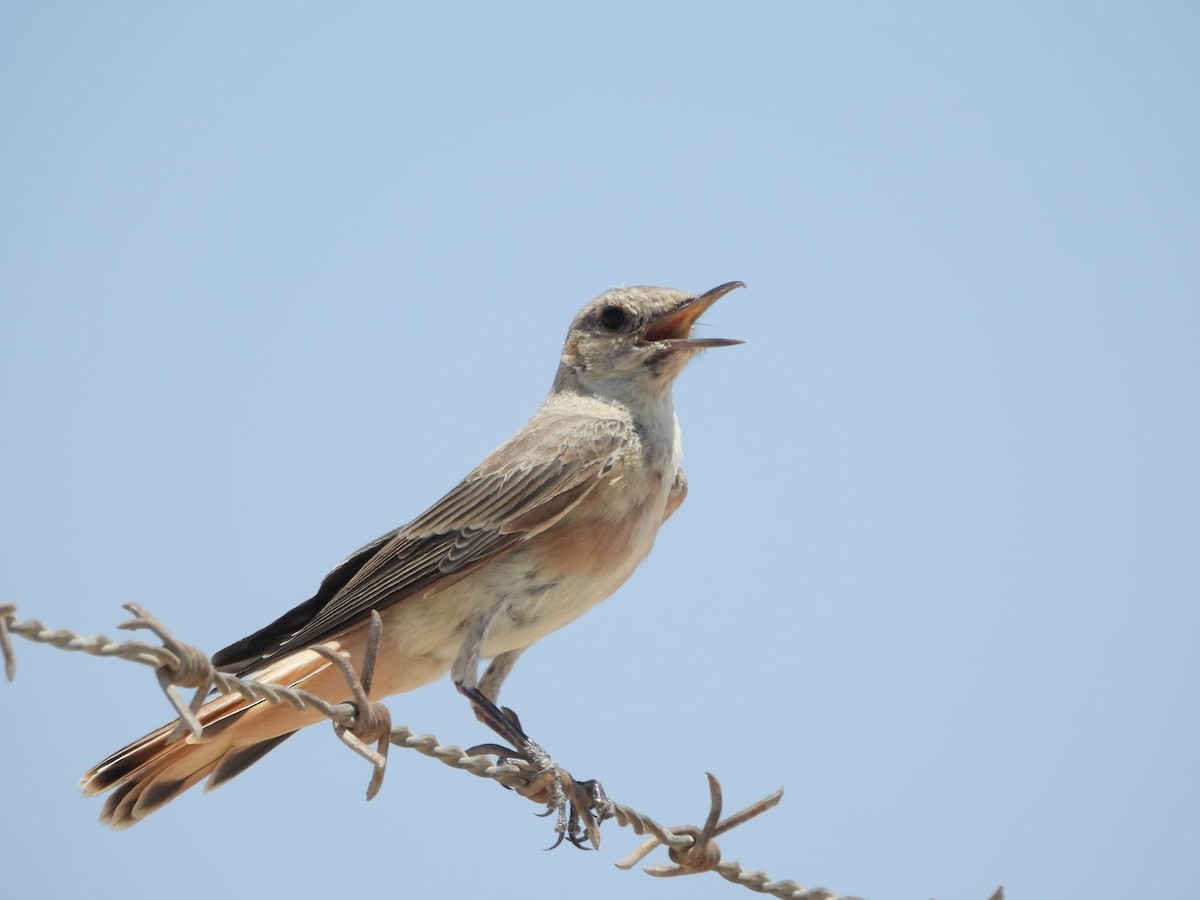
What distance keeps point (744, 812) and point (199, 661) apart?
6.45 feet

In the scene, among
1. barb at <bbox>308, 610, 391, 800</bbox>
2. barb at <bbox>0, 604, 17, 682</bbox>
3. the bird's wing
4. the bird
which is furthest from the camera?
the bird's wing

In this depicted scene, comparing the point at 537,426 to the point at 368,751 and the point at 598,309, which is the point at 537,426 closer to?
the point at 598,309

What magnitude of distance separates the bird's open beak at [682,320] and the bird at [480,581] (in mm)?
442

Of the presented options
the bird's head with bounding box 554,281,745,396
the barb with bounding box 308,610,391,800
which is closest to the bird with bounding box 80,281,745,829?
the bird's head with bounding box 554,281,745,396

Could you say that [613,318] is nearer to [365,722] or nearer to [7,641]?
[365,722]

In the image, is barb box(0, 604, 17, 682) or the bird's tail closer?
barb box(0, 604, 17, 682)

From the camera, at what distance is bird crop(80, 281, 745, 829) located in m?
6.04

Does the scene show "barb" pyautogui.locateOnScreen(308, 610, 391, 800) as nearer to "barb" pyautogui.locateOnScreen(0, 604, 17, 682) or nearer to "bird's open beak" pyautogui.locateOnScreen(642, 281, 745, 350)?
"barb" pyautogui.locateOnScreen(0, 604, 17, 682)

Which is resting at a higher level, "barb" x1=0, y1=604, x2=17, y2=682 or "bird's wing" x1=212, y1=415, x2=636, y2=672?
"bird's wing" x1=212, y1=415, x2=636, y2=672

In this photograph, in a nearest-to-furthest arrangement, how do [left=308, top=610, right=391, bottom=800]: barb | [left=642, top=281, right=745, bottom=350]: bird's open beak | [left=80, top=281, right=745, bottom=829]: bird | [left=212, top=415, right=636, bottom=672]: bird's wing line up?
[left=308, top=610, right=391, bottom=800]: barb
[left=80, top=281, right=745, bottom=829]: bird
[left=212, top=415, right=636, bottom=672]: bird's wing
[left=642, top=281, right=745, bottom=350]: bird's open beak

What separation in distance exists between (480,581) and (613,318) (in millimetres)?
2011

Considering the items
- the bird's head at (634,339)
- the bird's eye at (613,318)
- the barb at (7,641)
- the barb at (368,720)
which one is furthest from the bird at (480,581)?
the barb at (7,641)

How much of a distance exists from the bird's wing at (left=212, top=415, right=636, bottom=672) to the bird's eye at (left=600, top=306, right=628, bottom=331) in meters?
0.87

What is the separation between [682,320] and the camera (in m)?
7.66
